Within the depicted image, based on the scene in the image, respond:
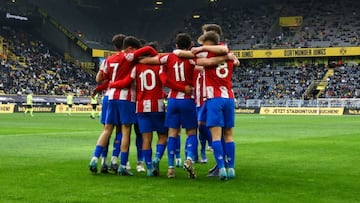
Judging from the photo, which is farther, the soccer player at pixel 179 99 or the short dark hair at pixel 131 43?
the short dark hair at pixel 131 43

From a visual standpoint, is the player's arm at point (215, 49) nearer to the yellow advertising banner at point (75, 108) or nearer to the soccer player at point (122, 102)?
the soccer player at point (122, 102)

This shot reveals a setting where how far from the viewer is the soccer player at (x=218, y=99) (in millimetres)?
9688

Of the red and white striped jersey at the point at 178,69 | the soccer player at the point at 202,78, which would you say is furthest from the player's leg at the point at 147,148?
the soccer player at the point at 202,78

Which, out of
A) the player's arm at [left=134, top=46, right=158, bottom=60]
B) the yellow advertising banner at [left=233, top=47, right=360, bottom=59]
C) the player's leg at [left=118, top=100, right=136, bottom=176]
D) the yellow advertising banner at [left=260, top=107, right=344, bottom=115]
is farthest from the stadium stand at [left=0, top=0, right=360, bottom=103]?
the player's arm at [left=134, top=46, right=158, bottom=60]

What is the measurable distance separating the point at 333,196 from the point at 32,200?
3935 mm

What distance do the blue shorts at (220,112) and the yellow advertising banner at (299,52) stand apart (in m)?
60.8

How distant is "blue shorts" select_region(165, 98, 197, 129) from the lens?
10047 millimetres

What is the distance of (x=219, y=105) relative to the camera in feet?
31.9

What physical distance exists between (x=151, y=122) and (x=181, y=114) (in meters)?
0.57

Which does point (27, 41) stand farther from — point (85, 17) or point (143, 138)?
point (143, 138)

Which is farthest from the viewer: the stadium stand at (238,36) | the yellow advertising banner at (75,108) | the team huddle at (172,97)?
the stadium stand at (238,36)

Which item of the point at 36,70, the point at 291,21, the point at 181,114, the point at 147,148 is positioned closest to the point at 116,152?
the point at 147,148

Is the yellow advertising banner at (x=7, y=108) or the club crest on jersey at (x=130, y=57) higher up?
the club crest on jersey at (x=130, y=57)

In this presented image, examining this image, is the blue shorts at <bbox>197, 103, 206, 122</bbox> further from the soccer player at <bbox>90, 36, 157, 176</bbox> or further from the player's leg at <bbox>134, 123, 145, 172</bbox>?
the soccer player at <bbox>90, 36, 157, 176</bbox>
